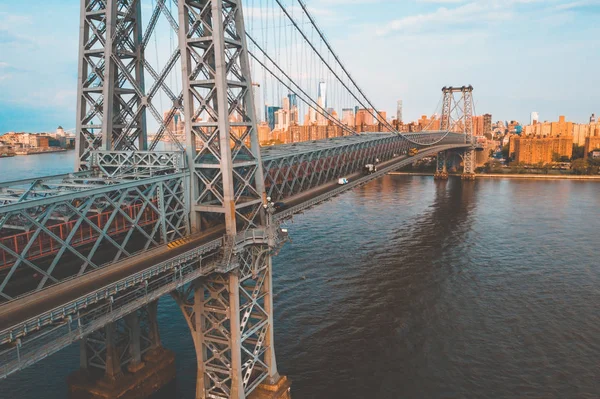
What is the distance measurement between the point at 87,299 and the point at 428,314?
2433cm

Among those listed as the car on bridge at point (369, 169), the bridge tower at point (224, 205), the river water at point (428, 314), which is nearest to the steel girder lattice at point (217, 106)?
the bridge tower at point (224, 205)

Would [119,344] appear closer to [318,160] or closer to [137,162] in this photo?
[137,162]

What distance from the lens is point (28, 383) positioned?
2419 centimetres

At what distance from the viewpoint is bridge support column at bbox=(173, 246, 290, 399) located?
20188 millimetres

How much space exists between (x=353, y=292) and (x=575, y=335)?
46.7ft

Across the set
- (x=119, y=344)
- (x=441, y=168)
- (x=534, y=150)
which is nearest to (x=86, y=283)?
→ (x=119, y=344)

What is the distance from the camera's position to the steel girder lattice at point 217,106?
62.3ft

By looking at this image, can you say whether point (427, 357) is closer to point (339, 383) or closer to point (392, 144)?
point (339, 383)

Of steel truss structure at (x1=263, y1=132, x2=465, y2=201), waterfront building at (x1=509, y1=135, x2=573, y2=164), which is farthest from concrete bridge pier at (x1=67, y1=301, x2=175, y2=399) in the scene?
waterfront building at (x1=509, y1=135, x2=573, y2=164)

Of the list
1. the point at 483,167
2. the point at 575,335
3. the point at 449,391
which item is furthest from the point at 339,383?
the point at 483,167

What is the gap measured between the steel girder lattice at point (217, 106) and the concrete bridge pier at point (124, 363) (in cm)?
644

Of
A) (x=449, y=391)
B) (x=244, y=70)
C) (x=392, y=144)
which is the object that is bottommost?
(x=449, y=391)

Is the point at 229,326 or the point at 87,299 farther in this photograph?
the point at 229,326

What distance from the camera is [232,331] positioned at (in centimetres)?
2006
